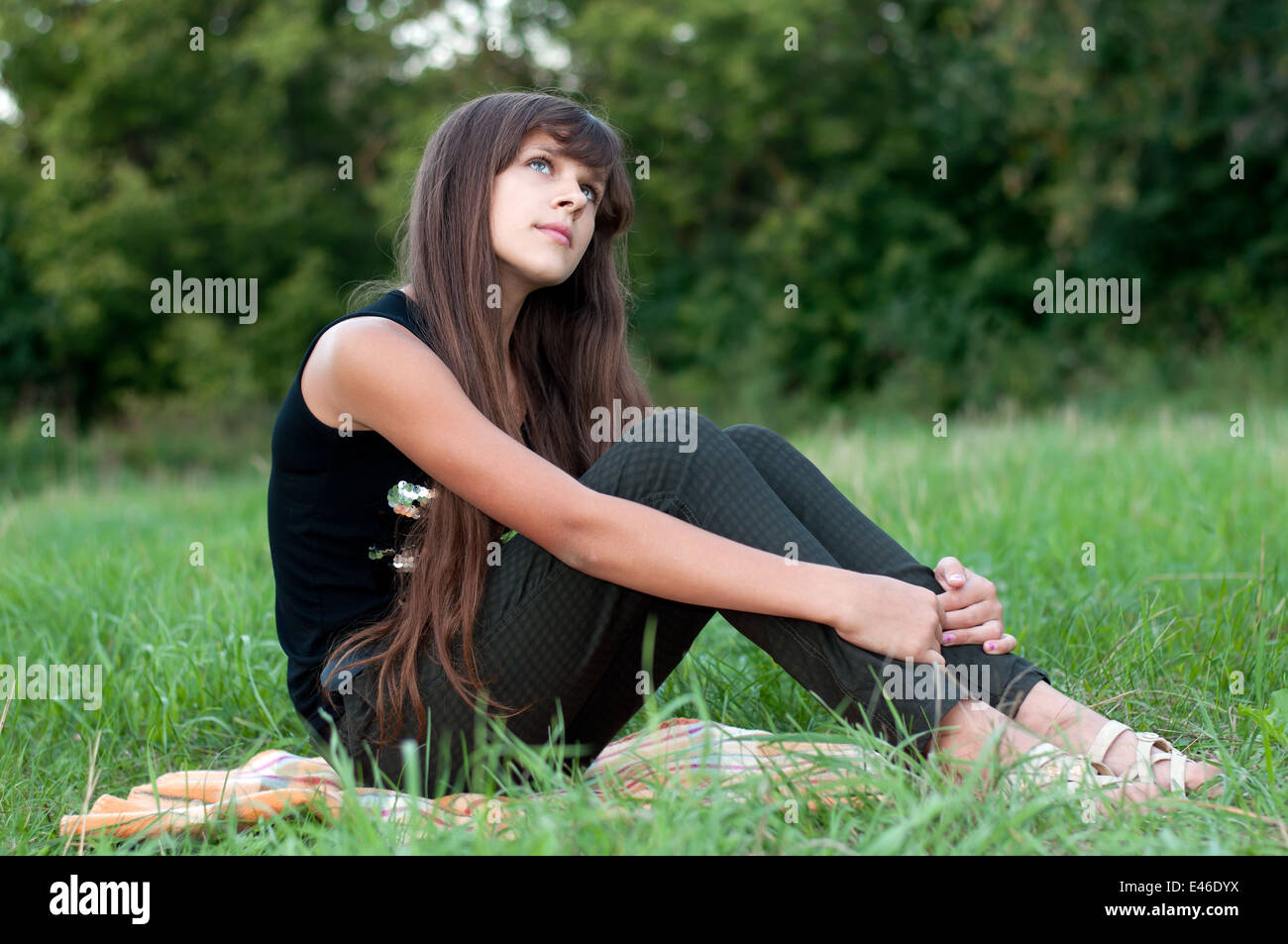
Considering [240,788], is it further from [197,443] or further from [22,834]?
[197,443]

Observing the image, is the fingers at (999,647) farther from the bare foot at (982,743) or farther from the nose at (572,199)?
the nose at (572,199)

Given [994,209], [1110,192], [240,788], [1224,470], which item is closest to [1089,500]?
[1224,470]

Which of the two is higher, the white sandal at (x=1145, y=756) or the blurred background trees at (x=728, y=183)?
the blurred background trees at (x=728, y=183)

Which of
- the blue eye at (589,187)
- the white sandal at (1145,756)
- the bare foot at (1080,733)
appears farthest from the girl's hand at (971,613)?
the blue eye at (589,187)

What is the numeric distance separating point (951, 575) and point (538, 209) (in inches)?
39.8

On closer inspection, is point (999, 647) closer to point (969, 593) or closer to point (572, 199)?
point (969, 593)

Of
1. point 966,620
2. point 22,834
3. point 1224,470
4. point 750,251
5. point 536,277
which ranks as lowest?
point 22,834

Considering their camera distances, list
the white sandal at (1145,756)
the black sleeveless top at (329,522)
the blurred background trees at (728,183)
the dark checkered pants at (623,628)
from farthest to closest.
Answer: the blurred background trees at (728,183)
the black sleeveless top at (329,522)
the dark checkered pants at (623,628)
the white sandal at (1145,756)

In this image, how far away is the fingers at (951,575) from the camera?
197 centimetres

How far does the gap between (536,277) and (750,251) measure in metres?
13.0

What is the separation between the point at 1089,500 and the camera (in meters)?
4.06

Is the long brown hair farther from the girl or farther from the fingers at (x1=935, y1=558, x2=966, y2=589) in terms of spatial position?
the fingers at (x1=935, y1=558, x2=966, y2=589)

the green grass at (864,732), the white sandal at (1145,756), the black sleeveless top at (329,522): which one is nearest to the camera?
the green grass at (864,732)

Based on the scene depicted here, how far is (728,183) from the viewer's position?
608 inches
